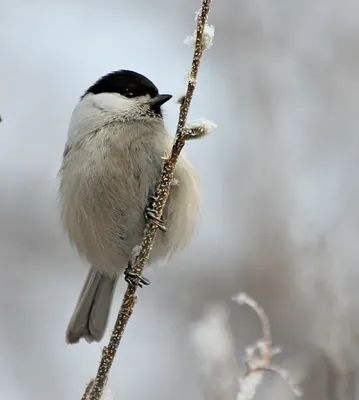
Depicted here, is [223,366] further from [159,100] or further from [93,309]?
[93,309]

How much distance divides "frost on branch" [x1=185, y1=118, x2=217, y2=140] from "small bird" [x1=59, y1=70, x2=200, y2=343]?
0.68 meters

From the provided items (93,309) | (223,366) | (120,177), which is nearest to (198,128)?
(223,366)

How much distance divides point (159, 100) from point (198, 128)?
39.8 inches

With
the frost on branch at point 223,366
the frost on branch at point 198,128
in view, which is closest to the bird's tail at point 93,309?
the frost on branch at point 223,366

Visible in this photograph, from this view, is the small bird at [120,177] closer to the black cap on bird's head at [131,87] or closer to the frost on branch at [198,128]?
the black cap on bird's head at [131,87]

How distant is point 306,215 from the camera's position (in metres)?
2.25

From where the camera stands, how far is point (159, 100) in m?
2.48

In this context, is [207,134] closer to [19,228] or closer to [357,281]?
[357,281]

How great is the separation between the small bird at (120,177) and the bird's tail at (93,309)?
0.29 meters

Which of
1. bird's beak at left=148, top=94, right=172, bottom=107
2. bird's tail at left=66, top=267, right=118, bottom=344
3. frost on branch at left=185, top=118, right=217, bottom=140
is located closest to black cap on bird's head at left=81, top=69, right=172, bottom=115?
bird's beak at left=148, top=94, right=172, bottom=107

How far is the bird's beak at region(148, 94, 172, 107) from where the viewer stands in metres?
2.46

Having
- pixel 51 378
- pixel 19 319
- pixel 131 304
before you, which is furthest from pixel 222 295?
pixel 131 304

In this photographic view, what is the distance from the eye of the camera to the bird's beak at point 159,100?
8.06 ft

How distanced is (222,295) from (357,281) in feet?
5.73
